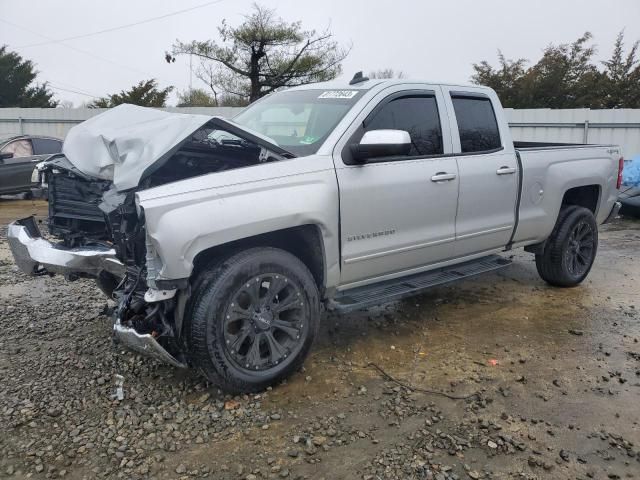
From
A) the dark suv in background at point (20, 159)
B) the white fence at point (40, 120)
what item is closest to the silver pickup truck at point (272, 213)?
the dark suv in background at point (20, 159)

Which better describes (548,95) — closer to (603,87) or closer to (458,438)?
(603,87)

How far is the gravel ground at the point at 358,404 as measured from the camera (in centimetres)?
291

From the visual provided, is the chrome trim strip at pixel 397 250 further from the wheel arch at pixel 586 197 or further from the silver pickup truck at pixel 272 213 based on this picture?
the wheel arch at pixel 586 197

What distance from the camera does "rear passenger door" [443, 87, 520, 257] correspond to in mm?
4672

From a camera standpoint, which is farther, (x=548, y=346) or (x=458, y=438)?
(x=548, y=346)

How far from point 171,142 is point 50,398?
5.66 feet

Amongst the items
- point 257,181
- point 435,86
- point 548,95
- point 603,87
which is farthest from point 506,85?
point 257,181

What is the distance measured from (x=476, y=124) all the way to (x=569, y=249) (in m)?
1.91

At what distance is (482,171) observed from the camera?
4.76 metres

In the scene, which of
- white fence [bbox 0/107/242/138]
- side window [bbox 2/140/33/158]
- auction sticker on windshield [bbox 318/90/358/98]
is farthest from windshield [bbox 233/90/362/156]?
white fence [bbox 0/107/242/138]

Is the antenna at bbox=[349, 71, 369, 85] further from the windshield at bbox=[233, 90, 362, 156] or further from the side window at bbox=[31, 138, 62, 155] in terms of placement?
the side window at bbox=[31, 138, 62, 155]

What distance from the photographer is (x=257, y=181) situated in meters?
3.45

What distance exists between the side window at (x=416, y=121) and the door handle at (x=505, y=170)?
0.68 m

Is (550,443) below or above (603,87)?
below
